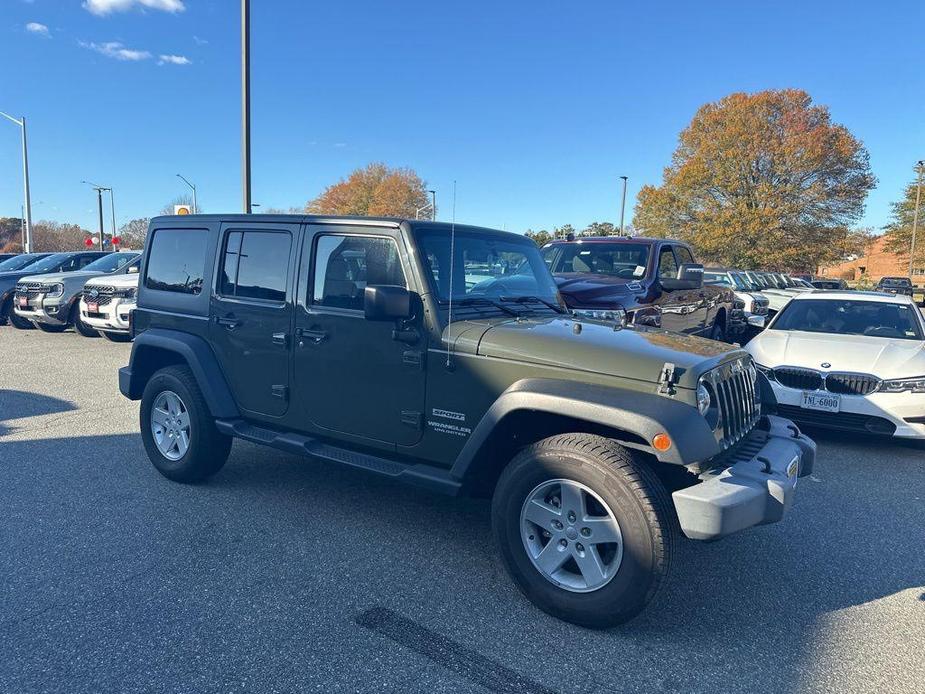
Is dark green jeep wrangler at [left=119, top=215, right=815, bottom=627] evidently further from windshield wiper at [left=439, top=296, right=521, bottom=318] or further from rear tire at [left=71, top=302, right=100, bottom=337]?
rear tire at [left=71, top=302, right=100, bottom=337]

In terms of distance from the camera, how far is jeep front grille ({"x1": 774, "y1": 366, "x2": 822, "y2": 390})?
6137 millimetres

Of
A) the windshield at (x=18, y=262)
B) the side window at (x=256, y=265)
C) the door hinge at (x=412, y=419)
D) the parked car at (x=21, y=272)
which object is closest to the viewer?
the door hinge at (x=412, y=419)

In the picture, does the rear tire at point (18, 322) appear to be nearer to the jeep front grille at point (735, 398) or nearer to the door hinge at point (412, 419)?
the door hinge at point (412, 419)

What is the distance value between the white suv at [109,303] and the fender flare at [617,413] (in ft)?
34.2

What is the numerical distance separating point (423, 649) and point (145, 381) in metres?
3.51

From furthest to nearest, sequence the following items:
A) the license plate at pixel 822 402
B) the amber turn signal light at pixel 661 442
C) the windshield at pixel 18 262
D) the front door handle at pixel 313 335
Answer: the windshield at pixel 18 262, the license plate at pixel 822 402, the front door handle at pixel 313 335, the amber turn signal light at pixel 661 442

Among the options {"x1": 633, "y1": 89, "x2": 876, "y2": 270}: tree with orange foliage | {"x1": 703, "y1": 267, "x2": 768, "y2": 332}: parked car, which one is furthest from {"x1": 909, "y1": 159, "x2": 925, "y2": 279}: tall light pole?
{"x1": 703, "y1": 267, "x2": 768, "y2": 332}: parked car

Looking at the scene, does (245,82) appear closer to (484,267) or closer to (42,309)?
(42,309)

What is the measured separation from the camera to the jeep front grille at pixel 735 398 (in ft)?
10.8

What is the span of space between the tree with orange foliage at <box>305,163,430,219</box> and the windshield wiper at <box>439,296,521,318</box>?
138 feet

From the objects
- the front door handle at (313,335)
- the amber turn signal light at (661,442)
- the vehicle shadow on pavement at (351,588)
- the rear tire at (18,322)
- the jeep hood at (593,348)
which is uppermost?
the jeep hood at (593,348)

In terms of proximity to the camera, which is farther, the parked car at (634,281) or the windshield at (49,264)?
the windshield at (49,264)

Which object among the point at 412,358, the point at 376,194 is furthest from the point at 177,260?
the point at 376,194

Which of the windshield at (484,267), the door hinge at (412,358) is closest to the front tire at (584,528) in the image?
the door hinge at (412,358)
